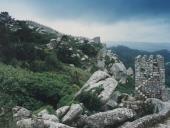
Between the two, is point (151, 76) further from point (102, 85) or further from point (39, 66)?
point (39, 66)

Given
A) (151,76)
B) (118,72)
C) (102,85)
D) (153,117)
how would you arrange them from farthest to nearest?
(118,72) < (102,85) < (151,76) < (153,117)

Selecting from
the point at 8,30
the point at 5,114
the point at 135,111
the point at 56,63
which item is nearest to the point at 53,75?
the point at 56,63

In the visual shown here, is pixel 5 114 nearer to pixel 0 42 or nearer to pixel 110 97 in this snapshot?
pixel 110 97

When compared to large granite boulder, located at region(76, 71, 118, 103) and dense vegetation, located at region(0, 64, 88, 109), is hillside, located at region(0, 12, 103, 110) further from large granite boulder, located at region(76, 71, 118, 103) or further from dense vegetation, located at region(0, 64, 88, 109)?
large granite boulder, located at region(76, 71, 118, 103)

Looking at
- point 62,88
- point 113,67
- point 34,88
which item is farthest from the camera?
point 113,67

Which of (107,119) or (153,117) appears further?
(107,119)

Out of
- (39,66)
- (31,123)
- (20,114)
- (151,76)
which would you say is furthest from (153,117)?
(39,66)

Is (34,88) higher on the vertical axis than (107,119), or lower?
higher

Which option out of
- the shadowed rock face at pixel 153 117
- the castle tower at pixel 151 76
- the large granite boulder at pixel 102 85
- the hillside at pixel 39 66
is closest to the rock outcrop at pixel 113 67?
the hillside at pixel 39 66

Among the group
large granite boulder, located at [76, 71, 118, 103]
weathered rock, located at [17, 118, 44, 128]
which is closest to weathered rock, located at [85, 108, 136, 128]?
weathered rock, located at [17, 118, 44, 128]
